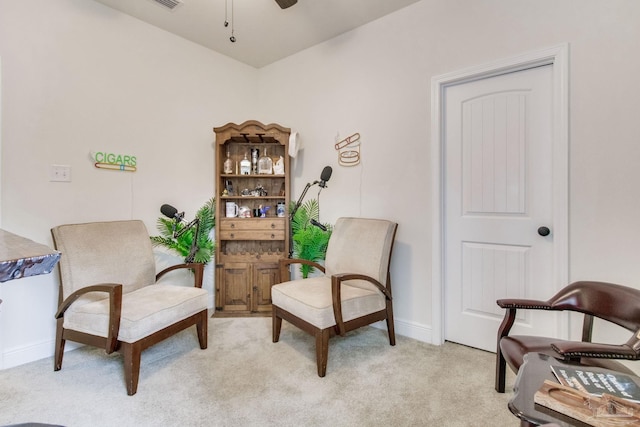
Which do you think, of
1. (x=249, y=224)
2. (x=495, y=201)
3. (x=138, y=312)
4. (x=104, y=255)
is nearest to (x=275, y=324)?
(x=138, y=312)

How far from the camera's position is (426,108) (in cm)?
250

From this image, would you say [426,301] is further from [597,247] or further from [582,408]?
[582,408]

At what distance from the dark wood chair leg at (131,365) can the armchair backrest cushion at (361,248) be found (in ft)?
4.84

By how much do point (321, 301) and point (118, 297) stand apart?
1215 mm

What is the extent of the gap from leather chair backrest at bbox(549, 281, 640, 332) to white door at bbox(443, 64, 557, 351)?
1.25ft

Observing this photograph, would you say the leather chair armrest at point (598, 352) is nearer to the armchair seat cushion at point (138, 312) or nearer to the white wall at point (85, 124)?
the armchair seat cushion at point (138, 312)

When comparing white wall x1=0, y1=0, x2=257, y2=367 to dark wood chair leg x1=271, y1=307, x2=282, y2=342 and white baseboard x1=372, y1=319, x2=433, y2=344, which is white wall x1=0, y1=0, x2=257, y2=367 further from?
white baseboard x1=372, y1=319, x2=433, y2=344

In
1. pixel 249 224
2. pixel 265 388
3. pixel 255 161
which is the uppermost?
pixel 255 161

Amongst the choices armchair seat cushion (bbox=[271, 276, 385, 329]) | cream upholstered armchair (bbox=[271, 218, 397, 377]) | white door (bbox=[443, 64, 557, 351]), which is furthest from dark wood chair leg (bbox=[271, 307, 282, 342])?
white door (bbox=[443, 64, 557, 351])

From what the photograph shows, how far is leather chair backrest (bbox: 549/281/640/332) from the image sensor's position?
1.48 m

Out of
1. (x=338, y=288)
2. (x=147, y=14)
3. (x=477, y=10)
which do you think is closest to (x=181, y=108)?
(x=147, y=14)

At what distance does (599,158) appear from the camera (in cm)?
185

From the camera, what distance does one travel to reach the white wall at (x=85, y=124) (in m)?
2.15

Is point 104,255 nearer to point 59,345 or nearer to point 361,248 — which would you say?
point 59,345
